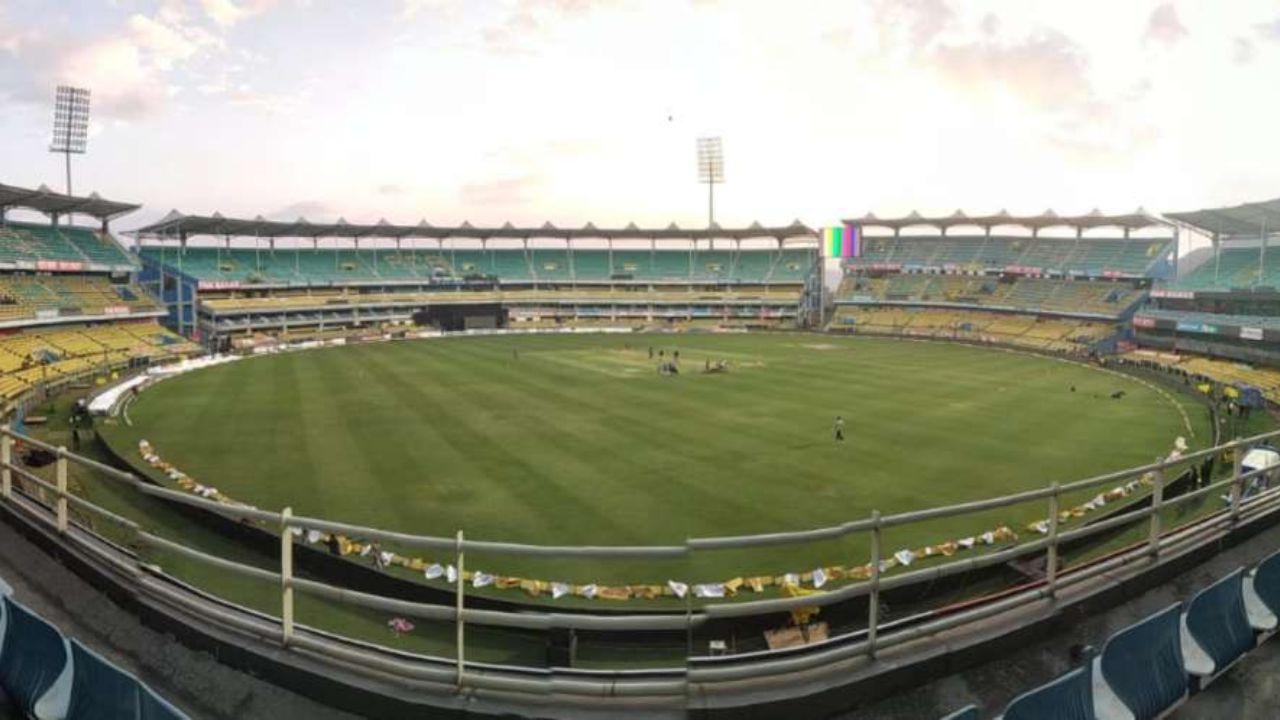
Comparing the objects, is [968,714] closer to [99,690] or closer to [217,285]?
[99,690]

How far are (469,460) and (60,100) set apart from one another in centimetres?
7192

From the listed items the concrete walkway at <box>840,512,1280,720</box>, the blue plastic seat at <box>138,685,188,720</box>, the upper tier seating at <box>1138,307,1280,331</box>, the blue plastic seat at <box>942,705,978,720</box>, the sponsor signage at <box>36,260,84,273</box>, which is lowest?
the concrete walkway at <box>840,512,1280,720</box>

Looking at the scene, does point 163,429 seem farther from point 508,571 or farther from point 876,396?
point 876,396

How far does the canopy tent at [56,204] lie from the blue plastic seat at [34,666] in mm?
68773

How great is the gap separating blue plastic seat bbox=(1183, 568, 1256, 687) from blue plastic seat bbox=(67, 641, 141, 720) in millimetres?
6994

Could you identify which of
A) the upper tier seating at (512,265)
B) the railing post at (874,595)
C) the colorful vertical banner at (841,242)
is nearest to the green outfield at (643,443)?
the railing post at (874,595)

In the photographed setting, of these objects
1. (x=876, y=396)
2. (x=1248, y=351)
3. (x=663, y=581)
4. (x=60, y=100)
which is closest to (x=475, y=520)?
(x=663, y=581)

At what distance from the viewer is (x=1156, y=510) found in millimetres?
6246

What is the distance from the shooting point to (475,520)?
20.0 meters

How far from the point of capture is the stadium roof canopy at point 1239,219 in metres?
60.3

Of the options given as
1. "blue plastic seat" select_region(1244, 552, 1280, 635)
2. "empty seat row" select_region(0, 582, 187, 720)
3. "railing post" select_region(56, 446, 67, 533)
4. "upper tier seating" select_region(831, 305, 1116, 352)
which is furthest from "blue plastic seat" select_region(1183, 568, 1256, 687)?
"upper tier seating" select_region(831, 305, 1116, 352)

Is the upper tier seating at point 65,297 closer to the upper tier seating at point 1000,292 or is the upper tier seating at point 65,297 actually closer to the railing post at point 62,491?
the railing post at point 62,491

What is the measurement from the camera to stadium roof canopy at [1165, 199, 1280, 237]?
60281mm

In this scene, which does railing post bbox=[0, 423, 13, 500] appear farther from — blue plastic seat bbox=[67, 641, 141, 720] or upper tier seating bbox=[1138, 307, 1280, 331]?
upper tier seating bbox=[1138, 307, 1280, 331]
